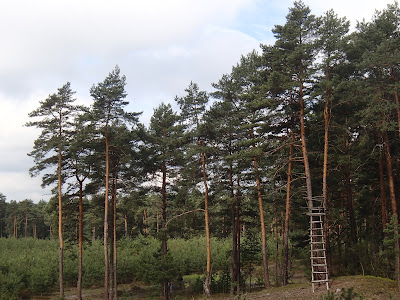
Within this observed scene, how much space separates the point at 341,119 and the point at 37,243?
52731 millimetres

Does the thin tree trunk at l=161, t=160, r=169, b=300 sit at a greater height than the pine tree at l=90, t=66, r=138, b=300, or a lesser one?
lesser

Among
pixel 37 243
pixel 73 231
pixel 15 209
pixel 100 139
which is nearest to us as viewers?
pixel 100 139

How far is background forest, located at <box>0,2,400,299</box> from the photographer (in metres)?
16.6

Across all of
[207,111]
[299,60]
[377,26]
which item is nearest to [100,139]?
[207,111]

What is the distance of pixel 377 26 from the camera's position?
16688 mm

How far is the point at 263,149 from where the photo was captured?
19422 mm

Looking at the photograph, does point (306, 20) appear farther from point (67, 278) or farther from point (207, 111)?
point (67, 278)

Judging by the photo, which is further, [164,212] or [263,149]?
[164,212]

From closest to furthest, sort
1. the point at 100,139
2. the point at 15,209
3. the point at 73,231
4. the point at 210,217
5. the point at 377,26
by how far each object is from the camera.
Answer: the point at 377,26
the point at 100,139
the point at 210,217
the point at 73,231
the point at 15,209

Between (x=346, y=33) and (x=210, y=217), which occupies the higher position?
(x=346, y=33)

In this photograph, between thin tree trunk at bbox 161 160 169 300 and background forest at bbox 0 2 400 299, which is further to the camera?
thin tree trunk at bbox 161 160 169 300

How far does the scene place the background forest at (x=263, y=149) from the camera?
16.6 metres

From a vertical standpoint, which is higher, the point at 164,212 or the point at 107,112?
the point at 107,112

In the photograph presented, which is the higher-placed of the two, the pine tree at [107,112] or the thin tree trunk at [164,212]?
the pine tree at [107,112]
